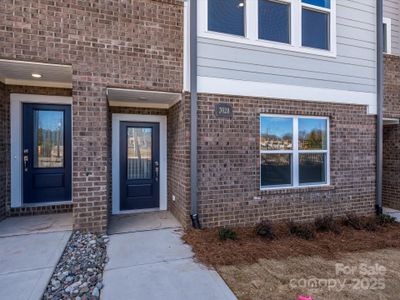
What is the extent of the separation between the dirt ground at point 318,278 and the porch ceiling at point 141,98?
3.28 meters

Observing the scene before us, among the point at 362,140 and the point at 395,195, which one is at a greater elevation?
the point at 362,140

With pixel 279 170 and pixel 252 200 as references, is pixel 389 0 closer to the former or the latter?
pixel 279 170

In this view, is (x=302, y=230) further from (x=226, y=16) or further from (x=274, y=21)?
(x=226, y=16)

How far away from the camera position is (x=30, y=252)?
12.0 ft

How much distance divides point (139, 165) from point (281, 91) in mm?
3656

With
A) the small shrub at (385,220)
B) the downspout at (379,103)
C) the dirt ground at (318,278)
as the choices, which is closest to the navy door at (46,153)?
the dirt ground at (318,278)

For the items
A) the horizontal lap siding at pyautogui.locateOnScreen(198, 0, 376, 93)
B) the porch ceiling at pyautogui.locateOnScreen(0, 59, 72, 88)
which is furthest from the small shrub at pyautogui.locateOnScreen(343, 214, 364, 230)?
the porch ceiling at pyautogui.locateOnScreen(0, 59, 72, 88)

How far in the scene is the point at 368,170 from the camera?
616cm

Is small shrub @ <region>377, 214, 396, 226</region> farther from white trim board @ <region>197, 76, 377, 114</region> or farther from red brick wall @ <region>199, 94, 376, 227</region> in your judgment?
white trim board @ <region>197, 76, 377, 114</region>

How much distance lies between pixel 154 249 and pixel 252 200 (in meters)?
2.20

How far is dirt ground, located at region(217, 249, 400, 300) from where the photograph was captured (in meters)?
2.96

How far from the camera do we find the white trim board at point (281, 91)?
487 cm

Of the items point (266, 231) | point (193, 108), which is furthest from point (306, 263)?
point (193, 108)

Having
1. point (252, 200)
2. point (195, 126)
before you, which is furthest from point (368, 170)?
point (195, 126)
